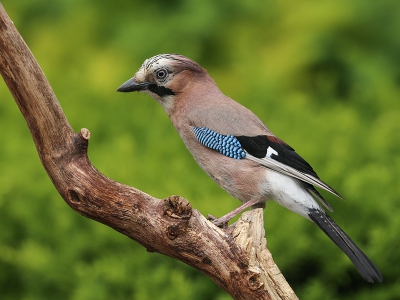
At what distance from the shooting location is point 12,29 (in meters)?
2.49

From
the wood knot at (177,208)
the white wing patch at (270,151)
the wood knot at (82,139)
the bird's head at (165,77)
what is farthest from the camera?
the bird's head at (165,77)

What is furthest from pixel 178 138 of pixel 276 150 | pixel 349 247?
pixel 349 247

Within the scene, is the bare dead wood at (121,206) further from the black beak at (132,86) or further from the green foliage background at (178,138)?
the green foliage background at (178,138)

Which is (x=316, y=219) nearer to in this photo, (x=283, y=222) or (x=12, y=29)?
(x=283, y=222)

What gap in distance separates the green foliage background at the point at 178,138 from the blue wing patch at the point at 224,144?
1.40ft

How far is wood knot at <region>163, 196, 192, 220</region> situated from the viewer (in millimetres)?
2473

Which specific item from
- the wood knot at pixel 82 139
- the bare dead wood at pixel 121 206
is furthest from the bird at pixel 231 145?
the wood knot at pixel 82 139

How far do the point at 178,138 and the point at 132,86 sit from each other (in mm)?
1614

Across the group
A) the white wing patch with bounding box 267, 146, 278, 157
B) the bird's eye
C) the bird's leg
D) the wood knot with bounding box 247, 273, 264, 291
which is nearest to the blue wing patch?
the white wing patch with bounding box 267, 146, 278, 157

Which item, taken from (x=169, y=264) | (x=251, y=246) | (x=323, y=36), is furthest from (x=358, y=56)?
(x=251, y=246)

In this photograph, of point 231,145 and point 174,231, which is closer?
point 174,231

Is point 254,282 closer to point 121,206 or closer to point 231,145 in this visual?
point 121,206

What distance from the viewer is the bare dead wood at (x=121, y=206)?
8.25 ft

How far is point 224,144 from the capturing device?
326 cm
